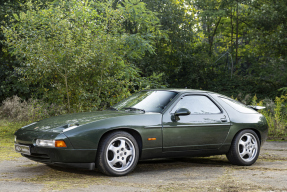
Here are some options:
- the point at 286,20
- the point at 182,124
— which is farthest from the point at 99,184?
the point at 286,20

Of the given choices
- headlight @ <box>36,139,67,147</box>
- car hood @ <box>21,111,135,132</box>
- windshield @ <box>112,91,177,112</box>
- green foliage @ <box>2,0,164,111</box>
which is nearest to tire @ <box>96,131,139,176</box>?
car hood @ <box>21,111,135,132</box>

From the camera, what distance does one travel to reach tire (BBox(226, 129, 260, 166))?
738 centimetres

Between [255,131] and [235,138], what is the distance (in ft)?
1.95

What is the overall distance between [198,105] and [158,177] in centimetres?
175

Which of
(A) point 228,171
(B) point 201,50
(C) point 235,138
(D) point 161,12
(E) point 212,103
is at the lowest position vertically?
(A) point 228,171

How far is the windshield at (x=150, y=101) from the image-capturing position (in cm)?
681

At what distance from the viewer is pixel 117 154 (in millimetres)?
5992

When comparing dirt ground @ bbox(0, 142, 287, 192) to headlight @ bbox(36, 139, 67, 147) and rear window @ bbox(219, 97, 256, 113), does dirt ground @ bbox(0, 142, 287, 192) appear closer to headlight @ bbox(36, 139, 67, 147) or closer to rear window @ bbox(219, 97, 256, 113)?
headlight @ bbox(36, 139, 67, 147)

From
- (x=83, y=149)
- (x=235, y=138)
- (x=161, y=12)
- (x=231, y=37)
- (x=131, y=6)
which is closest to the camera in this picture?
(x=83, y=149)

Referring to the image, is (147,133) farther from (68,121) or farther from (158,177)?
(68,121)

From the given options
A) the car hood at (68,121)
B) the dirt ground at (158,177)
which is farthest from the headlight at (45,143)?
the dirt ground at (158,177)

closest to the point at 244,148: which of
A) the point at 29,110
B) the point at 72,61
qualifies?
the point at 72,61

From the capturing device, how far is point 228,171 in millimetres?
6773

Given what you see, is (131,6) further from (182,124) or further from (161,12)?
(182,124)
